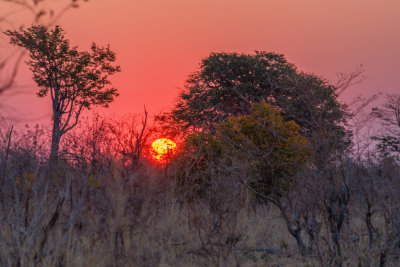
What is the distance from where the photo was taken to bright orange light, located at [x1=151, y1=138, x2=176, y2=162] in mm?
12930

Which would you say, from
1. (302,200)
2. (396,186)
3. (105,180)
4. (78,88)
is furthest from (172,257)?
(78,88)

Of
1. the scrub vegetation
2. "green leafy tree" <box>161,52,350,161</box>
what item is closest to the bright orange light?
the scrub vegetation

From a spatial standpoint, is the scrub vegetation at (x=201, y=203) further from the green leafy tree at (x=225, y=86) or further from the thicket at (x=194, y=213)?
the green leafy tree at (x=225, y=86)

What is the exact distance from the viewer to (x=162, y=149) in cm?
1371

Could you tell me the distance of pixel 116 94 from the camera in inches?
1194

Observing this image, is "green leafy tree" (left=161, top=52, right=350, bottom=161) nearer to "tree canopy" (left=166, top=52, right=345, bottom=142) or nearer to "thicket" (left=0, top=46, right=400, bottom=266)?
"tree canopy" (left=166, top=52, right=345, bottom=142)

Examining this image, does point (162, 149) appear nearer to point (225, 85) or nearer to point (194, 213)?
point (194, 213)

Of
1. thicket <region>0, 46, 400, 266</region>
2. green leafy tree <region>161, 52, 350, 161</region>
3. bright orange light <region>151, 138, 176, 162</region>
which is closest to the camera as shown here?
thicket <region>0, 46, 400, 266</region>

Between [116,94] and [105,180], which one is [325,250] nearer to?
[105,180]

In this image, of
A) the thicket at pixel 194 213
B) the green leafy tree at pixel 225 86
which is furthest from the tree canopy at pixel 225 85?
the thicket at pixel 194 213

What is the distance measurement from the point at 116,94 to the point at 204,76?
22.1 feet

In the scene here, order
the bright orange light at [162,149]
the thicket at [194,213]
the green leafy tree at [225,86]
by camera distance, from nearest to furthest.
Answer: the thicket at [194,213] < the bright orange light at [162,149] < the green leafy tree at [225,86]

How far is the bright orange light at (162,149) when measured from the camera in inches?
509

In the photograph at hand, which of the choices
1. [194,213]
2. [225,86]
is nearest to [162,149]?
[194,213]
